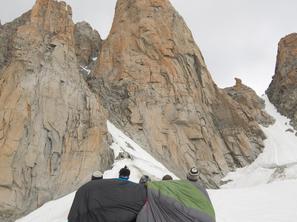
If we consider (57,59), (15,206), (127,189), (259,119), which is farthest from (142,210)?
(259,119)

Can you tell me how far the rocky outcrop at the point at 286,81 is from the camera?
184 feet

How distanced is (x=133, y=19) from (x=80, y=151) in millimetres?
24317

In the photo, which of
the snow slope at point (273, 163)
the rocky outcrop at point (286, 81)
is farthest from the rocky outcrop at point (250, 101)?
the rocky outcrop at point (286, 81)

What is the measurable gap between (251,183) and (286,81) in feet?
89.3

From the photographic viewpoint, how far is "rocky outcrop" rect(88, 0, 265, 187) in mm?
36500

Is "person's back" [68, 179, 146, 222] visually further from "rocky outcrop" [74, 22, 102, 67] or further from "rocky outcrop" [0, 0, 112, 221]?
"rocky outcrop" [74, 22, 102, 67]

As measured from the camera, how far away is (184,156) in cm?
3591

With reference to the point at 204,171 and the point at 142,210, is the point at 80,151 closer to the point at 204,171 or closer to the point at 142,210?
the point at 204,171

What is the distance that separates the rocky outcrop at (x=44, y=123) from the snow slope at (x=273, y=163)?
51.4ft

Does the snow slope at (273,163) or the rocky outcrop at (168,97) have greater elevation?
the rocky outcrop at (168,97)

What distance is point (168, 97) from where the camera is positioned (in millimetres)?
39531

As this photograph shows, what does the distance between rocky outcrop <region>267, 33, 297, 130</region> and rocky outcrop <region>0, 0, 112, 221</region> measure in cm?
3371

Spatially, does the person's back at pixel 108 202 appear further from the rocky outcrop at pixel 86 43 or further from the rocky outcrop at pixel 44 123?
the rocky outcrop at pixel 86 43

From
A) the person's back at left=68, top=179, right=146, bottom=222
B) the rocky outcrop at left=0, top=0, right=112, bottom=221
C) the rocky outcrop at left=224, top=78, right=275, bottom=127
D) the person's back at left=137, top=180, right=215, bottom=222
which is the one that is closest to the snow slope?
the rocky outcrop at left=224, top=78, right=275, bottom=127
